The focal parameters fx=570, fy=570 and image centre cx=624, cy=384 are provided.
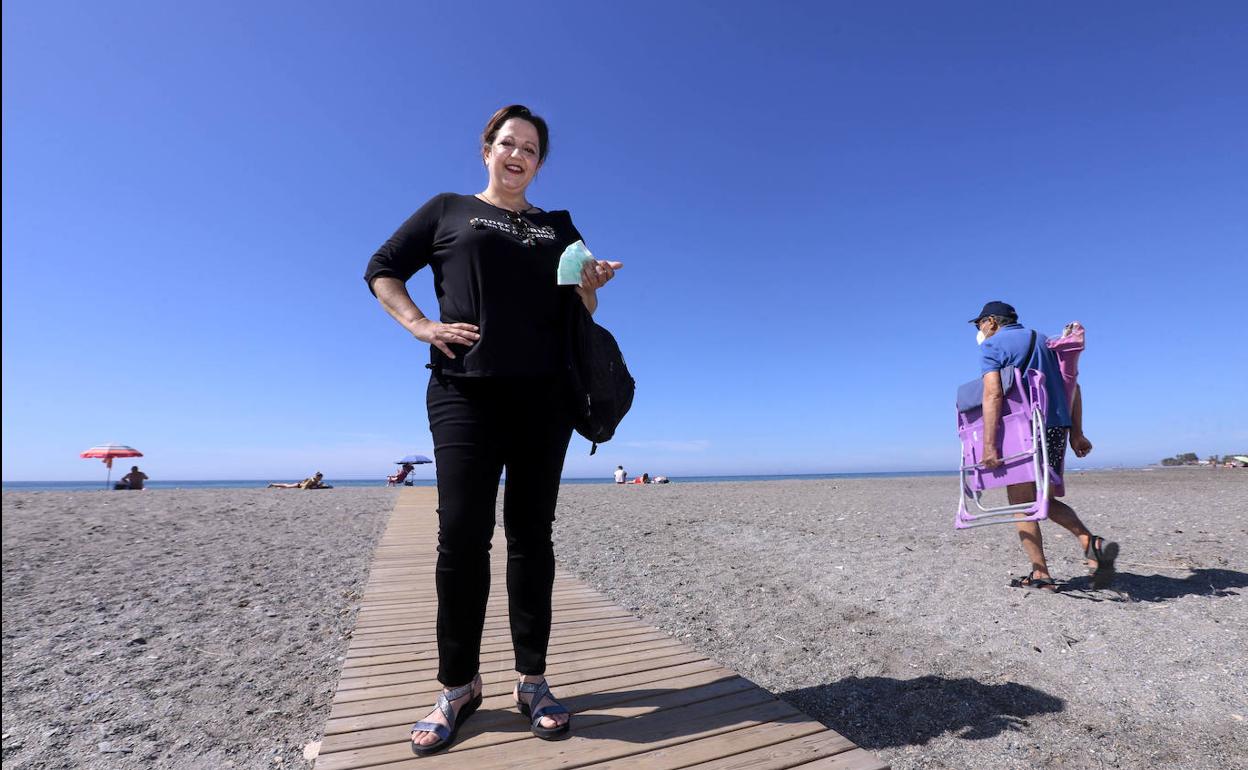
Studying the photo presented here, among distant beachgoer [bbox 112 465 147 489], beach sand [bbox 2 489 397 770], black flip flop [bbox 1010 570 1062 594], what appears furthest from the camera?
distant beachgoer [bbox 112 465 147 489]

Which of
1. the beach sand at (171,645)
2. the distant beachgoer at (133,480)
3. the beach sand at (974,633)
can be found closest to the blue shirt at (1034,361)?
the beach sand at (974,633)

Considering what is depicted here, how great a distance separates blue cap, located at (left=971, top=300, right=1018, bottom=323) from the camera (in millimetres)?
5266

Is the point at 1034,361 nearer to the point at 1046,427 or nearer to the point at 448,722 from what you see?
the point at 1046,427

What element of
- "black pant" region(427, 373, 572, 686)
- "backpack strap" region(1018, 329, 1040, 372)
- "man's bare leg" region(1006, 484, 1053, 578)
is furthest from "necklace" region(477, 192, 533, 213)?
"man's bare leg" region(1006, 484, 1053, 578)

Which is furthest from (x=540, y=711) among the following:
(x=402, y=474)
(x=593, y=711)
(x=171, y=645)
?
(x=402, y=474)

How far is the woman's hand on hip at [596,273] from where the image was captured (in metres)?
2.37

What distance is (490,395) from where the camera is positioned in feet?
7.48

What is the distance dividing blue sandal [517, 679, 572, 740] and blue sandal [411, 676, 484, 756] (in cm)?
20

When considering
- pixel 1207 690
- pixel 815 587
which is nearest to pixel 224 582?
pixel 815 587

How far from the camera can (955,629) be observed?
4.37 meters

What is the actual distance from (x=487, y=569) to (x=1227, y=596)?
6.21m

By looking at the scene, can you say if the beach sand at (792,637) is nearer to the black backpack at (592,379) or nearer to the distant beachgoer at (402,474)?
the black backpack at (592,379)

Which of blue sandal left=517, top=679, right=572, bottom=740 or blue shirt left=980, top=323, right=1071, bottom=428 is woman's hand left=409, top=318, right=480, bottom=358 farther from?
blue shirt left=980, top=323, right=1071, bottom=428

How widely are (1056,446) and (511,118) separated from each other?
520 centimetres
